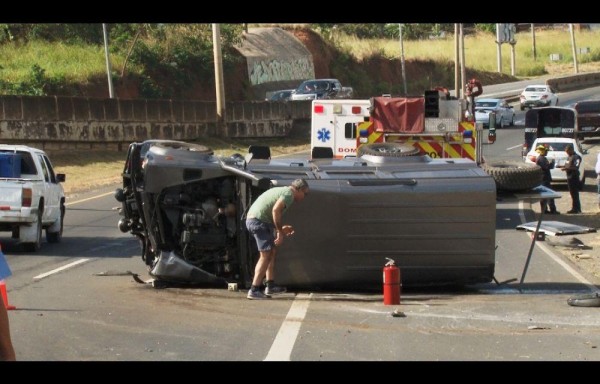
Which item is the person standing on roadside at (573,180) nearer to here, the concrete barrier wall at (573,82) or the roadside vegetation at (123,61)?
the roadside vegetation at (123,61)

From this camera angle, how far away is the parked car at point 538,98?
63.4 metres

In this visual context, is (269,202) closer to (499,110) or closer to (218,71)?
(218,71)

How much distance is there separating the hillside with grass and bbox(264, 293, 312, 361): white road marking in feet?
116

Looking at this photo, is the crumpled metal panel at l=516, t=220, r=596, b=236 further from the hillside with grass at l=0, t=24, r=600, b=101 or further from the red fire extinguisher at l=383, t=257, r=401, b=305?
the hillside with grass at l=0, t=24, r=600, b=101

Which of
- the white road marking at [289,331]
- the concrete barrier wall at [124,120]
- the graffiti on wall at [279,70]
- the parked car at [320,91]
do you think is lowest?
the white road marking at [289,331]

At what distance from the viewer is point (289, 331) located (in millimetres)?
11516

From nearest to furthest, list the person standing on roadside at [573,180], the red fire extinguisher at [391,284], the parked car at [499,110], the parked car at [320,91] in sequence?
the red fire extinguisher at [391,284] < the person standing on roadside at [573,180] < the parked car at [499,110] < the parked car at [320,91]

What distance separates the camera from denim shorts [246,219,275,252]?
539 inches

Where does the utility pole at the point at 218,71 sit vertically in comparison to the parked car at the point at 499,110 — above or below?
above

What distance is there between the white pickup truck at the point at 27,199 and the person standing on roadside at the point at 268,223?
22.0 ft

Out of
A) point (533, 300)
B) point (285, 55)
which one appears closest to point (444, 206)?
point (533, 300)

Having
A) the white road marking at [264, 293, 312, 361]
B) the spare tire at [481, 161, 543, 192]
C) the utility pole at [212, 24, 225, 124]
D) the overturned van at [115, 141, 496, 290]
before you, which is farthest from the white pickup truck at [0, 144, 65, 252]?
the utility pole at [212, 24, 225, 124]

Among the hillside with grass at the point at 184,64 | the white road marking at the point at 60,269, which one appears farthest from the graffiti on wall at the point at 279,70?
the white road marking at the point at 60,269

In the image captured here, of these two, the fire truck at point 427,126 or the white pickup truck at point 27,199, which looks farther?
the fire truck at point 427,126
